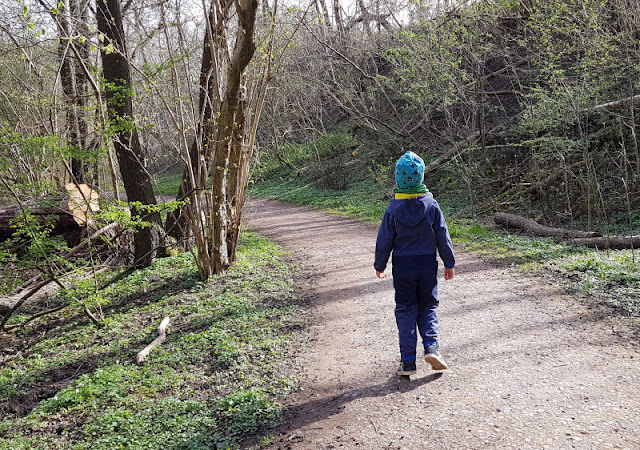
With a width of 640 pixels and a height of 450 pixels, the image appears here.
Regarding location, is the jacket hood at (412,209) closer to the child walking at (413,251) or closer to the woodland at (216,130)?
the child walking at (413,251)

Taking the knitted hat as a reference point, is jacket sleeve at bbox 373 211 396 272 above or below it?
below

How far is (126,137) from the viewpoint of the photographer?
26.9 ft

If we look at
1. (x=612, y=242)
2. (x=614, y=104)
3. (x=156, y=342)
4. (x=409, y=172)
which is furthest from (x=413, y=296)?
(x=614, y=104)

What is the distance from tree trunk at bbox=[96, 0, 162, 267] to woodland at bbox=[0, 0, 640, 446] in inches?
1.5

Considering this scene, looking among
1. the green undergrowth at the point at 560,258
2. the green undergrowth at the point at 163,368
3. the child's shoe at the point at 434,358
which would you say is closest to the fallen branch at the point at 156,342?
the green undergrowth at the point at 163,368

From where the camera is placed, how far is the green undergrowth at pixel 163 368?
4062mm

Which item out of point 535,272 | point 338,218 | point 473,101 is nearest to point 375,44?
point 473,101

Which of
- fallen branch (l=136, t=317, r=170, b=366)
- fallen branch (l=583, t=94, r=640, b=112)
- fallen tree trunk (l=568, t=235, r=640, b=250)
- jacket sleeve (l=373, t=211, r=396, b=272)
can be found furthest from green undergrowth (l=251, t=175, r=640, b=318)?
fallen branch (l=136, t=317, r=170, b=366)

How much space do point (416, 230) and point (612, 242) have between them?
17.9 feet

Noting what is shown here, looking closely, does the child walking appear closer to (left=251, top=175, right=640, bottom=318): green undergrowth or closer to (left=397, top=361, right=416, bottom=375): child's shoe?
(left=397, top=361, right=416, bottom=375): child's shoe

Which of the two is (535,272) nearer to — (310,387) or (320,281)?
(320,281)

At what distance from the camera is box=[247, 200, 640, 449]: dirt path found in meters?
3.30

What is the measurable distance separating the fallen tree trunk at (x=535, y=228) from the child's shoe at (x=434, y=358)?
5631mm

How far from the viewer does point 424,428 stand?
3408mm
